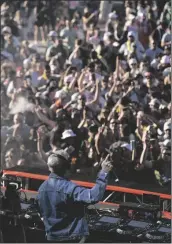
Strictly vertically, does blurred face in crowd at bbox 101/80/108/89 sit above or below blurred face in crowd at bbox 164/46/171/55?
below

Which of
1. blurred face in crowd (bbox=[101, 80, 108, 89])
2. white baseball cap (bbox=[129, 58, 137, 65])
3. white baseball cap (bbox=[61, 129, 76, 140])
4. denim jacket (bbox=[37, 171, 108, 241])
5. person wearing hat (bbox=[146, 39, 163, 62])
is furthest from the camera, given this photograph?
person wearing hat (bbox=[146, 39, 163, 62])

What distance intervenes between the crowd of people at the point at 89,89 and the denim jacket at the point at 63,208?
9.66 feet

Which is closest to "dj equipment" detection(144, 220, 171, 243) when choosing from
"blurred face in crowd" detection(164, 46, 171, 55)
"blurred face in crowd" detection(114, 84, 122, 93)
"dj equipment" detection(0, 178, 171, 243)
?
"dj equipment" detection(0, 178, 171, 243)

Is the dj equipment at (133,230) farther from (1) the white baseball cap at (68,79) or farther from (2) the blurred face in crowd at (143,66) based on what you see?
(1) the white baseball cap at (68,79)

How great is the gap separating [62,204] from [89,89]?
6292 mm

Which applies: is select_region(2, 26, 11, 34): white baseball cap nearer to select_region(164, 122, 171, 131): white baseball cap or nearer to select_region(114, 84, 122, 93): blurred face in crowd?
select_region(114, 84, 122, 93): blurred face in crowd

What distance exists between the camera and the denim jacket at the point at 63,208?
5984 mm

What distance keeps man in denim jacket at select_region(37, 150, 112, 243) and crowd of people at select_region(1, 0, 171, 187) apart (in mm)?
2951

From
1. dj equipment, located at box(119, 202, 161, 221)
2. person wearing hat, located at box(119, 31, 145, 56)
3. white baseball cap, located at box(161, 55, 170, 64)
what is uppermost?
person wearing hat, located at box(119, 31, 145, 56)

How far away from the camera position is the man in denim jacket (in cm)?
600

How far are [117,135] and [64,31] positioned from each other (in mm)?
5351

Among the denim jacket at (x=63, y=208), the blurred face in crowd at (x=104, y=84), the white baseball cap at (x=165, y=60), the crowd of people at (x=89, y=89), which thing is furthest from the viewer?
the white baseball cap at (x=165, y=60)

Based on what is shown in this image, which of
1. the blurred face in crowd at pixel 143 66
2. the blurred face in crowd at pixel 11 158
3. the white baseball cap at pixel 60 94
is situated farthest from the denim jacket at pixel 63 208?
the blurred face in crowd at pixel 143 66

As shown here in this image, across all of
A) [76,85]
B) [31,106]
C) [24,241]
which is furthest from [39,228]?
[76,85]
